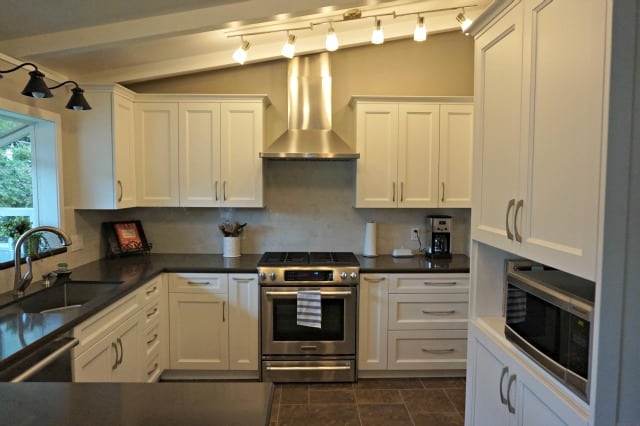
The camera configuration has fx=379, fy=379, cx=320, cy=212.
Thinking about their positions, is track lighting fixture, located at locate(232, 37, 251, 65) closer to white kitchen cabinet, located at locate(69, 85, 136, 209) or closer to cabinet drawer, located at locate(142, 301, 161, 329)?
white kitchen cabinet, located at locate(69, 85, 136, 209)

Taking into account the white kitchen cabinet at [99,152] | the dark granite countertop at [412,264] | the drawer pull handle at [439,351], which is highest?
the white kitchen cabinet at [99,152]

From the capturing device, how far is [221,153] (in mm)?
3195

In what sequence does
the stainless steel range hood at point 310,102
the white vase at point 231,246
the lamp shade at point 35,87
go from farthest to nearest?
the white vase at point 231,246, the stainless steel range hood at point 310,102, the lamp shade at point 35,87

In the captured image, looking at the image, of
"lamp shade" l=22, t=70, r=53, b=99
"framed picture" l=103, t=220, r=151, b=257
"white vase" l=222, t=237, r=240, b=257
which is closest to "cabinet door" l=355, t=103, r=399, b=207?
"white vase" l=222, t=237, r=240, b=257

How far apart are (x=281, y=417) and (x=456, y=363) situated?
1464 mm

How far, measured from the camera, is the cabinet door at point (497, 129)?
1536 mm

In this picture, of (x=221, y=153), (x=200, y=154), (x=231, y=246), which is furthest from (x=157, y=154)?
(x=231, y=246)

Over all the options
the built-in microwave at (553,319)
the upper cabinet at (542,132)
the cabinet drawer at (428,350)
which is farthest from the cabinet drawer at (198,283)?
the built-in microwave at (553,319)

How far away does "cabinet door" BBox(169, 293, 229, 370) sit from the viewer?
9.80 ft

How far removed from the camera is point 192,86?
3443 millimetres

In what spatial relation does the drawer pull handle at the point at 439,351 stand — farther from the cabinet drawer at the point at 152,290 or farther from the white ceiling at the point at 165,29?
the white ceiling at the point at 165,29

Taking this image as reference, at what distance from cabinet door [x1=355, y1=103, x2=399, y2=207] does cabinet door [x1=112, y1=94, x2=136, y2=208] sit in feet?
6.15

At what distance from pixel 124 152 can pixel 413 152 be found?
236cm

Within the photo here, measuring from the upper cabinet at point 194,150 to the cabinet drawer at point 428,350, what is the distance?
1664 mm
